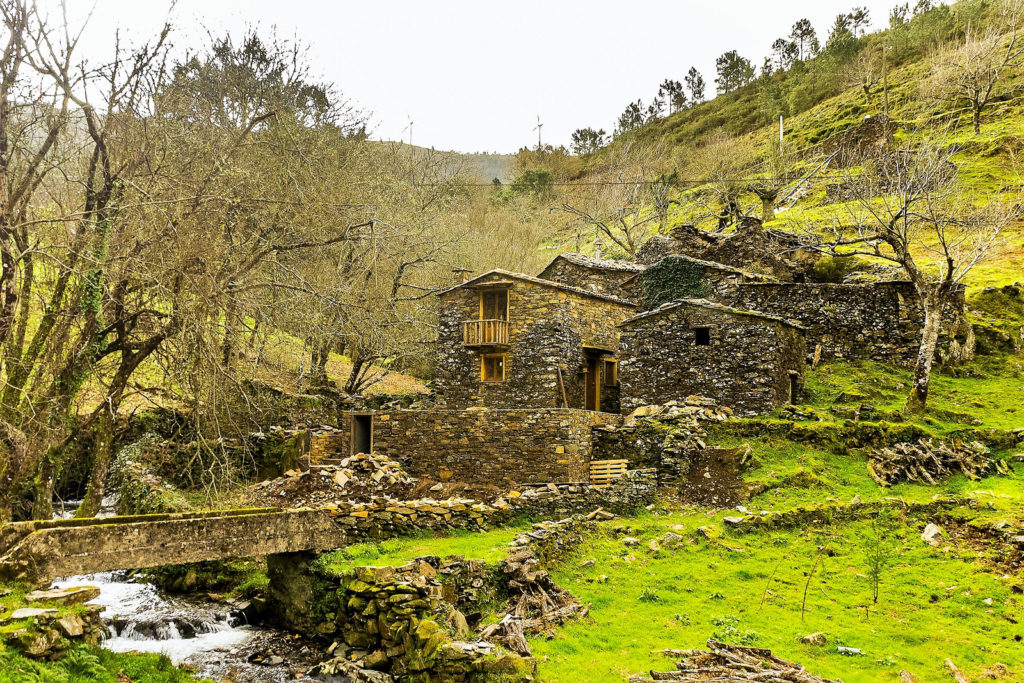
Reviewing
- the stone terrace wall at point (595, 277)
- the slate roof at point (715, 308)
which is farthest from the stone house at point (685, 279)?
the slate roof at point (715, 308)

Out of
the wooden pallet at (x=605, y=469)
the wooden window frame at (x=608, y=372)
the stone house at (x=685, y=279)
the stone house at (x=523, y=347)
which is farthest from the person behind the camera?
the wooden window frame at (x=608, y=372)

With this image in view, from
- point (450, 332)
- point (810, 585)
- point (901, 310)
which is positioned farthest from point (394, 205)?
point (810, 585)

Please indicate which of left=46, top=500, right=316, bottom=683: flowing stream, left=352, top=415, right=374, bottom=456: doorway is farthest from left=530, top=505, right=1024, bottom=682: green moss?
left=352, top=415, right=374, bottom=456: doorway

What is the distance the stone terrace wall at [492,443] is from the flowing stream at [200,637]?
6868mm

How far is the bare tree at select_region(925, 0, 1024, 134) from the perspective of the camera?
1474 inches

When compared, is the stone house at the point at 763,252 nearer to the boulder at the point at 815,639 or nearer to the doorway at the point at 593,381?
the doorway at the point at 593,381

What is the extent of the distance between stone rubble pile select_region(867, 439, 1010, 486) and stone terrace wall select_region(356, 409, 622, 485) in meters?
6.79

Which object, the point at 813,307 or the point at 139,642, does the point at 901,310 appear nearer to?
the point at 813,307

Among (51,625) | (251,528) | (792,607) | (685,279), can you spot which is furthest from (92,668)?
(685,279)

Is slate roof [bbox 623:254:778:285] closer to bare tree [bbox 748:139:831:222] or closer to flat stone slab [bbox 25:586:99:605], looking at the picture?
bare tree [bbox 748:139:831:222]

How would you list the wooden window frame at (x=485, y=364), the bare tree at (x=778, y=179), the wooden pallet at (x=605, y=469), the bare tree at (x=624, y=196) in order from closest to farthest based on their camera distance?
the wooden pallet at (x=605, y=469) → the wooden window frame at (x=485, y=364) → the bare tree at (x=778, y=179) → the bare tree at (x=624, y=196)

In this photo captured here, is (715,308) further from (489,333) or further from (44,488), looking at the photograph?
(44,488)

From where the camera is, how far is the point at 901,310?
21.7 metres

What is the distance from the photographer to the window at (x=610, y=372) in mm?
25891
